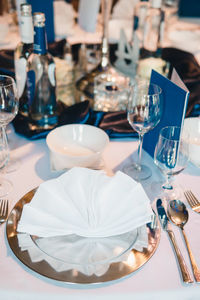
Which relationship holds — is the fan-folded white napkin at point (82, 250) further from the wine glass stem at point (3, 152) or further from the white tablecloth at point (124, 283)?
the wine glass stem at point (3, 152)

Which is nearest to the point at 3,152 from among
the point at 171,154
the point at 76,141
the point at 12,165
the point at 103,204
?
the point at 12,165

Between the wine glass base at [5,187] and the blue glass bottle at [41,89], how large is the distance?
30cm

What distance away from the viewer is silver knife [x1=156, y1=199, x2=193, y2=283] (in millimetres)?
671

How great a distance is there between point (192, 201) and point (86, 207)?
30 centimetres

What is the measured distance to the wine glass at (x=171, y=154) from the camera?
87 cm

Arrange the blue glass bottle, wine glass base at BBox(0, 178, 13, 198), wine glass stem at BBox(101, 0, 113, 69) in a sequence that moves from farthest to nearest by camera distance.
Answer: wine glass stem at BBox(101, 0, 113, 69)
the blue glass bottle
wine glass base at BBox(0, 178, 13, 198)

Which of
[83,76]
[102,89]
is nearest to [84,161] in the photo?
[102,89]

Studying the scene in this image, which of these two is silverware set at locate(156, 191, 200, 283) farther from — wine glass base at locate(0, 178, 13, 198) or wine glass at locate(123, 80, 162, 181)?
wine glass base at locate(0, 178, 13, 198)

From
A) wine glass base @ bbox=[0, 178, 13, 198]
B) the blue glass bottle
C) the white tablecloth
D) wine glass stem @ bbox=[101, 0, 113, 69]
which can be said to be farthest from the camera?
wine glass stem @ bbox=[101, 0, 113, 69]

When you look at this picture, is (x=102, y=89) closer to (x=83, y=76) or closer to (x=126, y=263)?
(x=83, y=76)

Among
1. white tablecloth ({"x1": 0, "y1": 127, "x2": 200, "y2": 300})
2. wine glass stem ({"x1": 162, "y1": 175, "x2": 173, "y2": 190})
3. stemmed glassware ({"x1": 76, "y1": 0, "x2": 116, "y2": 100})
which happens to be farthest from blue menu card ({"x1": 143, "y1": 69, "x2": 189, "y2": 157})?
stemmed glassware ({"x1": 76, "y1": 0, "x2": 116, "y2": 100})

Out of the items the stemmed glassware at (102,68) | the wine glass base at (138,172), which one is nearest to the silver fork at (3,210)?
the wine glass base at (138,172)

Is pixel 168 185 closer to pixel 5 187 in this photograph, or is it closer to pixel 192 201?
pixel 192 201

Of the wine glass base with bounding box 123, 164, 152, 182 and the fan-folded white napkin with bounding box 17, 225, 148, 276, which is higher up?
the fan-folded white napkin with bounding box 17, 225, 148, 276
